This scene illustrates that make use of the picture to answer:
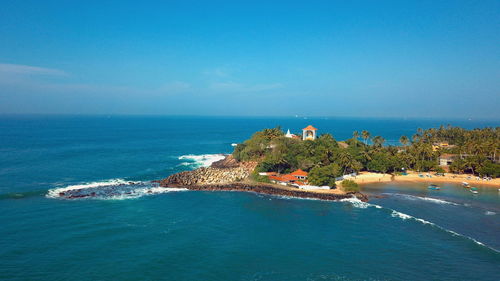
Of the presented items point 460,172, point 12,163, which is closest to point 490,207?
point 460,172

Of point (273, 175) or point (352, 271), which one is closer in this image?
point (352, 271)

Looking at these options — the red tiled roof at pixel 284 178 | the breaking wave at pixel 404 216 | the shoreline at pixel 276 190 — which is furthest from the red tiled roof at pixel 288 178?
the breaking wave at pixel 404 216

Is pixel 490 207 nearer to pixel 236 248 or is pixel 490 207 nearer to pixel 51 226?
pixel 236 248

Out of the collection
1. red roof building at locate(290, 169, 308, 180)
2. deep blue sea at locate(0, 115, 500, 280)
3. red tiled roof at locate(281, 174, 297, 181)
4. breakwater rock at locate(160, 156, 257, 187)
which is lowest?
deep blue sea at locate(0, 115, 500, 280)

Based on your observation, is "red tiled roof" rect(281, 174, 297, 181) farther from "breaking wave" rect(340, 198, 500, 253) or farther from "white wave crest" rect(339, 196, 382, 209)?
"breaking wave" rect(340, 198, 500, 253)

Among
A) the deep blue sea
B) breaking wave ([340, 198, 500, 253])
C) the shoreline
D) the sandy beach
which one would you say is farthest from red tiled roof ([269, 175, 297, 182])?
the sandy beach

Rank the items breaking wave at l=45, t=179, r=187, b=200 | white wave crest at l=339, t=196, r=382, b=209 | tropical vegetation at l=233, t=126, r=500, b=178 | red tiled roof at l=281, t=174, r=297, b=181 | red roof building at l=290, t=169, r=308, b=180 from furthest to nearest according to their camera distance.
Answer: tropical vegetation at l=233, t=126, r=500, b=178, red roof building at l=290, t=169, r=308, b=180, red tiled roof at l=281, t=174, r=297, b=181, breaking wave at l=45, t=179, r=187, b=200, white wave crest at l=339, t=196, r=382, b=209
